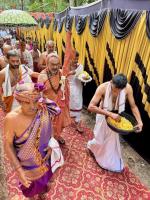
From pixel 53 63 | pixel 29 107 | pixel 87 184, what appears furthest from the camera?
pixel 53 63

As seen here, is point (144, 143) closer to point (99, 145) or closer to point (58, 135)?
point (99, 145)

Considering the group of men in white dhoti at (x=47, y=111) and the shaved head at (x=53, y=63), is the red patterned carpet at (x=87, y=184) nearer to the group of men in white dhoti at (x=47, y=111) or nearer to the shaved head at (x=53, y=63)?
the group of men in white dhoti at (x=47, y=111)

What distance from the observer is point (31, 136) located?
230cm

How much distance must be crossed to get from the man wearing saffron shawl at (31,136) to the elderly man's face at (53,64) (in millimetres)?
1461

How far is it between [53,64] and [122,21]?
1.68 m

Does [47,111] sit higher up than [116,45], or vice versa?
[116,45]

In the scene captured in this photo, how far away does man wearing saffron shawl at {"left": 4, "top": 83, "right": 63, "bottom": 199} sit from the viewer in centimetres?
225

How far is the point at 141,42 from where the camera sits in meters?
4.11

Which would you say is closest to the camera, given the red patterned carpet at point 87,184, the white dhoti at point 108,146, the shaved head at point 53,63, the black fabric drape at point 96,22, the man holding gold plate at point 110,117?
the red patterned carpet at point 87,184

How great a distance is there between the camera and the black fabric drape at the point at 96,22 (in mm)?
5312

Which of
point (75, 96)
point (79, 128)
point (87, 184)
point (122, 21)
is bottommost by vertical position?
point (87, 184)

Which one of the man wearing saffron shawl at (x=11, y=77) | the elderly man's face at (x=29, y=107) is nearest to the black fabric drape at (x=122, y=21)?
the man wearing saffron shawl at (x=11, y=77)

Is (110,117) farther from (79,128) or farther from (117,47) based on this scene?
(117,47)

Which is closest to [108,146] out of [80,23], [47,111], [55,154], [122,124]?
[122,124]
